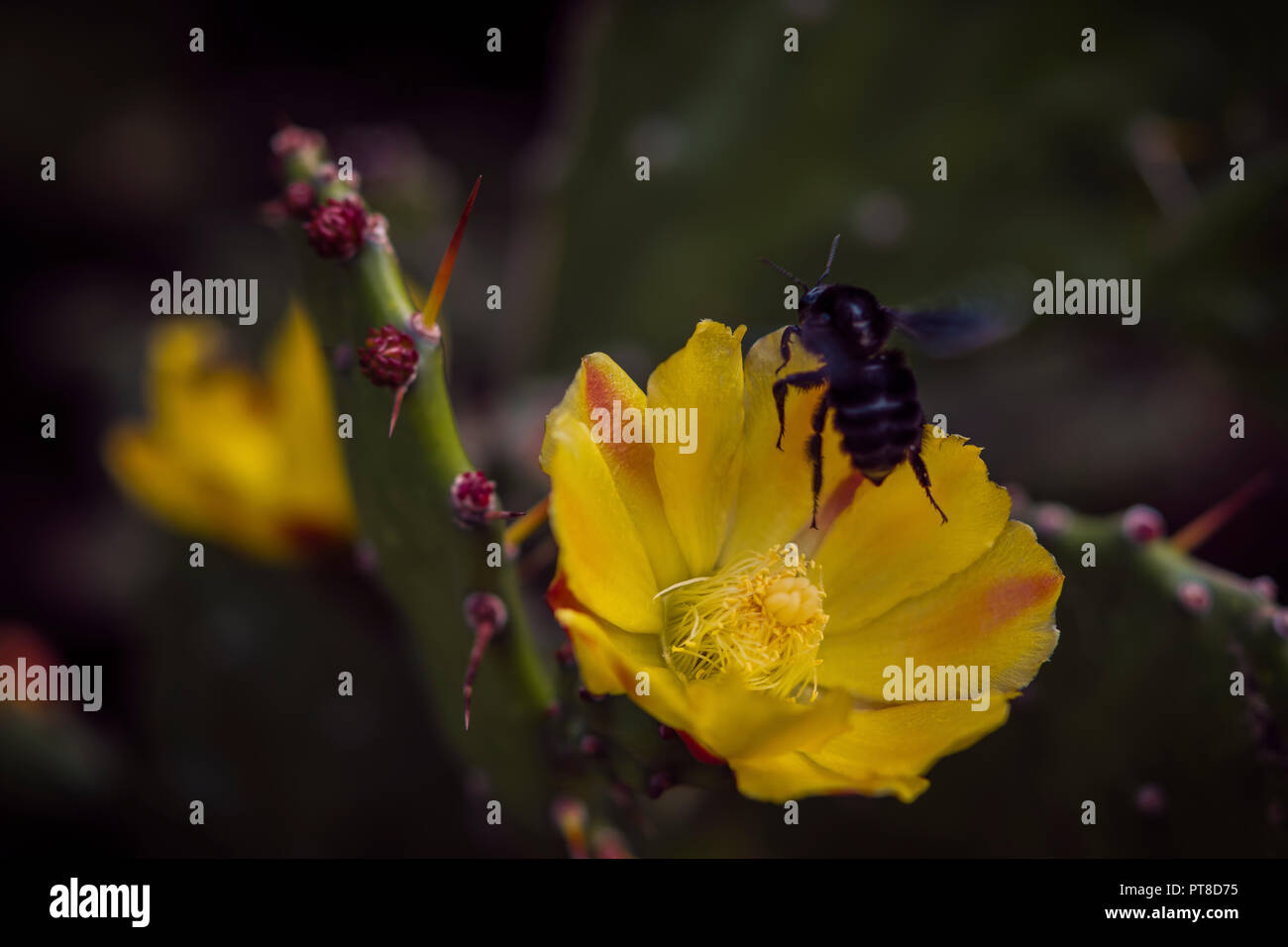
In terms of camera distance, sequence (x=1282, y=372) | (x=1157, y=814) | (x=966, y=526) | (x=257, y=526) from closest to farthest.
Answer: (x=966, y=526)
(x=1157, y=814)
(x=257, y=526)
(x=1282, y=372)

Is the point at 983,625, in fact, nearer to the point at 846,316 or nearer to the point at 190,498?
the point at 846,316

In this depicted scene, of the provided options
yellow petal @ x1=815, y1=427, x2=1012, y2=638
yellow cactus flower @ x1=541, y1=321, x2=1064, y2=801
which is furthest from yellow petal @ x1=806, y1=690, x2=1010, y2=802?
yellow petal @ x1=815, y1=427, x2=1012, y2=638

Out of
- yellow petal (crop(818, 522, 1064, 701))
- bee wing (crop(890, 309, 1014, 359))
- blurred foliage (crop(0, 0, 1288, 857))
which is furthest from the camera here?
blurred foliage (crop(0, 0, 1288, 857))

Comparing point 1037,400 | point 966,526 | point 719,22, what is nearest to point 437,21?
point 719,22

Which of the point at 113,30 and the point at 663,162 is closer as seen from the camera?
the point at 663,162

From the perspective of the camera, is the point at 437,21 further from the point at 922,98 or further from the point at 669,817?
the point at 669,817

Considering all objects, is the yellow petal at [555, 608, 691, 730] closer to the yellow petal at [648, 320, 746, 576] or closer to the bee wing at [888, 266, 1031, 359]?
the yellow petal at [648, 320, 746, 576]

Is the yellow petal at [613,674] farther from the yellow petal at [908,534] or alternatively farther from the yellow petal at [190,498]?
the yellow petal at [190,498]
